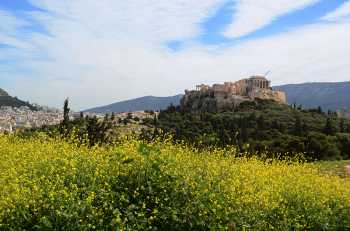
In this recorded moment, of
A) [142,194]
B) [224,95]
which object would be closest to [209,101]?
[224,95]

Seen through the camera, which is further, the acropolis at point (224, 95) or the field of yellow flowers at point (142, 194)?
the acropolis at point (224, 95)

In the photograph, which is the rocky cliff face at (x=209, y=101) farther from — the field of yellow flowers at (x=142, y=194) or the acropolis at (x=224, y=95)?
the field of yellow flowers at (x=142, y=194)

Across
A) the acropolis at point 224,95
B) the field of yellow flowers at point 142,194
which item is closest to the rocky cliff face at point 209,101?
the acropolis at point 224,95

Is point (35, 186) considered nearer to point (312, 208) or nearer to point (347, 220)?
point (312, 208)

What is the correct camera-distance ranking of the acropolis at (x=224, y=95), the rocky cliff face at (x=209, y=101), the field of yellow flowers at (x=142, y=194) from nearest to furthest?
the field of yellow flowers at (x=142, y=194) < the rocky cliff face at (x=209, y=101) < the acropolis at (x=224, y=95)

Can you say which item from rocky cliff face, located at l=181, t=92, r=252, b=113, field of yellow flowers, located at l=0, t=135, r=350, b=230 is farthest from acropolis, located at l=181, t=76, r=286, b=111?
field of yellow flowers, located at l=0, t=135, r=350, b=230

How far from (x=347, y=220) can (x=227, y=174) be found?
3725 millimetres

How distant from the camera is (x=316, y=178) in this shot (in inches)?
582

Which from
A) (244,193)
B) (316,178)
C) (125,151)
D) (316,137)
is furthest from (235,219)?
(316,137)

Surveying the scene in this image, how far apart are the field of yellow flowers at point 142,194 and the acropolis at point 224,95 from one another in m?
132

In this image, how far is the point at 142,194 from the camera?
385 inches

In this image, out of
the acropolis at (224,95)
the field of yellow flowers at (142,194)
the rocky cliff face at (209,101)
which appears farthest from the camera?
the acropolis at (224,95)

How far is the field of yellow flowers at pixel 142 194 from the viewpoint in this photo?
328 inches

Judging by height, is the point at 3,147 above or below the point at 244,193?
above
